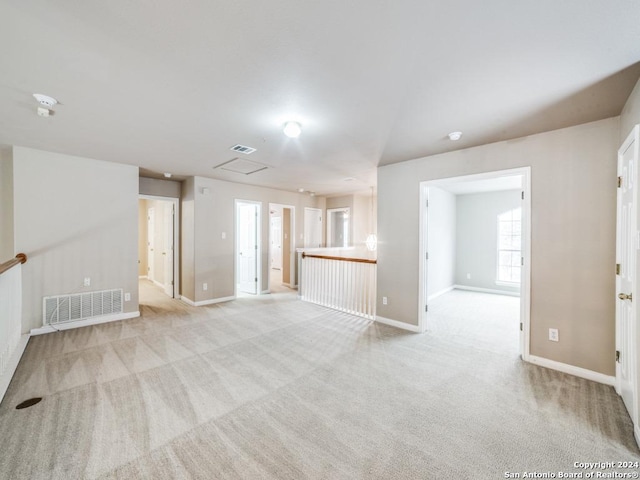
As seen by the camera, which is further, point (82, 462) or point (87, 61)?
point (87, 61)

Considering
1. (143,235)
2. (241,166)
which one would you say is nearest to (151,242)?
(143,235)

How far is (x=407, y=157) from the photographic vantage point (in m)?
3.71

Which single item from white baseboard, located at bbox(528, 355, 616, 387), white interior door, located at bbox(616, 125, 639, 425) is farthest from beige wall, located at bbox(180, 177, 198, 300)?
white interior door, located at bbox(616, 125, 639, 425)

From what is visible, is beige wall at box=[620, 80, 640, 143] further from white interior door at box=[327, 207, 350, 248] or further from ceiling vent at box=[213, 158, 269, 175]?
white interior door at box=[327, 207, 350, 248]

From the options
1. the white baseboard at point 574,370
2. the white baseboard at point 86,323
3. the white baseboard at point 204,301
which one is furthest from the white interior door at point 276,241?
the white baseboard at point 574,370

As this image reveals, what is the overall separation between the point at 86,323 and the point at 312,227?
503 cm

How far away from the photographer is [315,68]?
175cm

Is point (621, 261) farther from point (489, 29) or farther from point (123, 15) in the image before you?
point (123, 15)

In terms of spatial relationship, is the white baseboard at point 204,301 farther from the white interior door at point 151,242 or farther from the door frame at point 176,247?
the white interior door at point 151,242

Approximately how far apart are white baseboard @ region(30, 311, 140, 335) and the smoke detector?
3.05 metres

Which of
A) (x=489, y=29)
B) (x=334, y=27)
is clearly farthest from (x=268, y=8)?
(x=489, y=29)

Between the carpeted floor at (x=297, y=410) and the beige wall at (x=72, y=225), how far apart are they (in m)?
0.82

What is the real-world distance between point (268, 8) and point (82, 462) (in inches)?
107

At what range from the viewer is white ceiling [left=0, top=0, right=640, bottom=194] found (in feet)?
4.37
